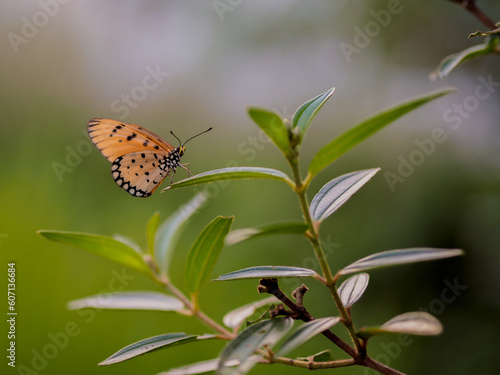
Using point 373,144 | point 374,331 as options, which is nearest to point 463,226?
point 373,144

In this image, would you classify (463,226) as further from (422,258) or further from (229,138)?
(422,258)

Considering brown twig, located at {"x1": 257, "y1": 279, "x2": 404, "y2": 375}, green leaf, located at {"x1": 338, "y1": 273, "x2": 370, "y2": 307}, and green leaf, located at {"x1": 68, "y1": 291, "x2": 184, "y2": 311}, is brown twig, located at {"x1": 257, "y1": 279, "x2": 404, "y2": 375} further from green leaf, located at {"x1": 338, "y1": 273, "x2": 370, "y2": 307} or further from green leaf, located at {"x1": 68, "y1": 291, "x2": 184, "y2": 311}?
green leaf, located at {"x1": 68, "y1": 291, "x2": 184, "y2": 311}

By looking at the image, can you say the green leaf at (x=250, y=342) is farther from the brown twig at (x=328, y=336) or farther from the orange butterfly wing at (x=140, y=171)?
the orange butterfly wing at (x=140, y=171)

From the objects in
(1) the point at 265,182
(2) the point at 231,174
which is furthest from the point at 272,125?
(1) the point at 265,182

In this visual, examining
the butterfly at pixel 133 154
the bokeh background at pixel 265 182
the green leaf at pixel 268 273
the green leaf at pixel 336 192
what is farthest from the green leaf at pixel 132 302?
the bokeh background at pixel 265 182

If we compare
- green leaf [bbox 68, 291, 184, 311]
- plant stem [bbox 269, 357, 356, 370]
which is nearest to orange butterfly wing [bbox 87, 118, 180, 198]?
green leaf [bbox 68, 291, 184, 311]

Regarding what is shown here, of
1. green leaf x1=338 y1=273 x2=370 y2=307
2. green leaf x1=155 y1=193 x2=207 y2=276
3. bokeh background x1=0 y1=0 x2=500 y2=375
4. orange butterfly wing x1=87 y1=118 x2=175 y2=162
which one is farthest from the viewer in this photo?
bokeh background x1=0 y1=0 x2=500 y2=375
